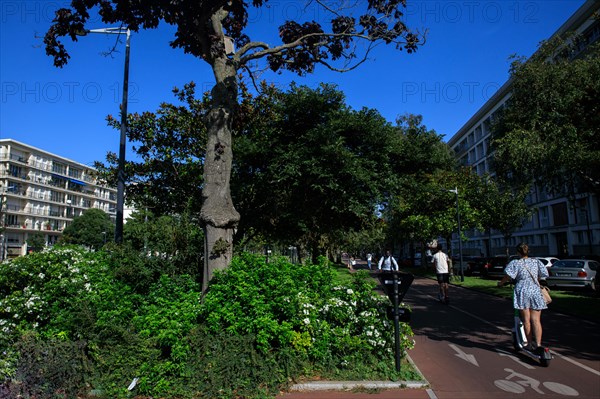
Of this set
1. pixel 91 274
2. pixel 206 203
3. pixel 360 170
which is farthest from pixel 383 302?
pixel 360 170

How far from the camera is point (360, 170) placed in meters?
12.8

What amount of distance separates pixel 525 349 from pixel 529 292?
92 centimetres

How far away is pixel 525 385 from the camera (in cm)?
523

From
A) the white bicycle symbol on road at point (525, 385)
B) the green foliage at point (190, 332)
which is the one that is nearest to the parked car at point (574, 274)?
the white bicycle symbol on road at point (525, 385)

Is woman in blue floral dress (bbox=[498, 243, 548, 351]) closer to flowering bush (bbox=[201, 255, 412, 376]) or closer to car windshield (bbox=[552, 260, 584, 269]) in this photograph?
flowering bush (bbox=[201, 255, 412, 376])

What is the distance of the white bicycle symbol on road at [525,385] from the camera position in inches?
197

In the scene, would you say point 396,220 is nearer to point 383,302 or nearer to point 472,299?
point 472,299

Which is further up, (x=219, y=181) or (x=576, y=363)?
(x=219, y=181)

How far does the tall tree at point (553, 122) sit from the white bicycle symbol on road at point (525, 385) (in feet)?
30.4

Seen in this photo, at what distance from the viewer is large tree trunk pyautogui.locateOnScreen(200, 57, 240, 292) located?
695cm

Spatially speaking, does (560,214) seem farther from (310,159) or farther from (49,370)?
(49,370)

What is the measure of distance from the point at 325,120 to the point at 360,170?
8.21 ft

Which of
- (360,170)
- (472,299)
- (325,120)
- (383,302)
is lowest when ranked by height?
(472,299)

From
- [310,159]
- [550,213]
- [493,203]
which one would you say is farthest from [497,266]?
[550,213]
